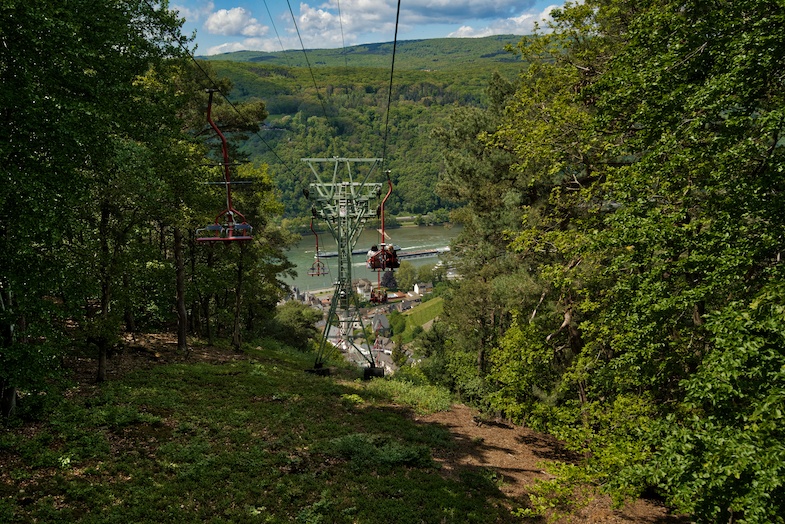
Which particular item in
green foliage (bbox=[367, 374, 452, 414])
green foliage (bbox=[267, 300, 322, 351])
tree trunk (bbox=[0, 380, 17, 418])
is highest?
tree trunk (bbox=[0, 380, 17, 418])

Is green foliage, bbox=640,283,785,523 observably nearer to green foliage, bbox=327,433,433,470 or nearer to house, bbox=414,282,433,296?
green foliage, bbox=327,433,433,470

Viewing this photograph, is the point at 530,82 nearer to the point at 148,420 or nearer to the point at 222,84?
the point at 148,420

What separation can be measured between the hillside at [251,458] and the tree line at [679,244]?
2388 mm

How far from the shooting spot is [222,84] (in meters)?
22.6

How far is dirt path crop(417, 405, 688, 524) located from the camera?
402 inches

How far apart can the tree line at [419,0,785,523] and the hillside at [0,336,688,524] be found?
2.39 metres

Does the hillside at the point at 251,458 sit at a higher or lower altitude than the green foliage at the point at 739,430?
lower

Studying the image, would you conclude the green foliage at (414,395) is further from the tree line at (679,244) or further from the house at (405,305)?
the house at (405,305)

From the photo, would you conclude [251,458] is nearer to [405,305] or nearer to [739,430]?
[739,430]

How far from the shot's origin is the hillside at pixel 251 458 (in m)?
7.94

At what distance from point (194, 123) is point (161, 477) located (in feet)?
44.8

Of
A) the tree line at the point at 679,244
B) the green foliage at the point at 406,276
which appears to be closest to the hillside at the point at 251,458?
the tree line at the point at 679,244

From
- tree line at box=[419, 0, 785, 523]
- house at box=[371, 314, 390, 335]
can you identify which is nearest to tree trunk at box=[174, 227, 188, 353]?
tree line at box=[419, 0, 785, 523]

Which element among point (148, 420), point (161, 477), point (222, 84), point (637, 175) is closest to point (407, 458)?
point (161, 477)
